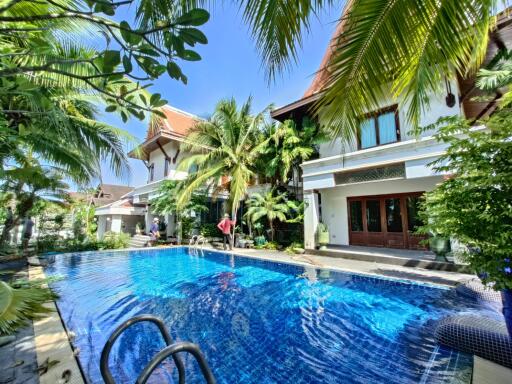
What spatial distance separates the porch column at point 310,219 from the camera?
12156mm

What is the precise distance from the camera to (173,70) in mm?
1501

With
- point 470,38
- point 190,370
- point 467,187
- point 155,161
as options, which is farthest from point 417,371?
point 155,161

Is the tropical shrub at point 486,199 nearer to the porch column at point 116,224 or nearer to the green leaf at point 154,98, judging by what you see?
the green leaf at point 154,98

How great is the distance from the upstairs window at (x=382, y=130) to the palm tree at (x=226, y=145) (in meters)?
5.09

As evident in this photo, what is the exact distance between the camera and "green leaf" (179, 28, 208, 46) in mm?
1351

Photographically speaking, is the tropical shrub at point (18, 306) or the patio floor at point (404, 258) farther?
the patio floor at point (404, 258)

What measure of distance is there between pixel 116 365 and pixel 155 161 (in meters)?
19.7

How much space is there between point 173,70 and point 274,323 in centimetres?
507

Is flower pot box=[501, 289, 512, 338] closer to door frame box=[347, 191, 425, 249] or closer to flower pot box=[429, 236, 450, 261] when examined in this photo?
flower pot box=[429, 236, 450, 261]

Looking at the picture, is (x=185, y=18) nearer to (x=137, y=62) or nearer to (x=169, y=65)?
(x=169, y=65)

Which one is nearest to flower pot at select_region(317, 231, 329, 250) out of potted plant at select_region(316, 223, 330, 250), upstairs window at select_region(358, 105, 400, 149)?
potted plant at select_region(316, 223, 330, 250)

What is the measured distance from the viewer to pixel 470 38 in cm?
267

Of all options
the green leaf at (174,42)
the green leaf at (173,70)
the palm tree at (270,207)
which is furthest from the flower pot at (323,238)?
the green leaf at (174,42)

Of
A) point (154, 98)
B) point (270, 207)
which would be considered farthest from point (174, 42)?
point (270, 207)
